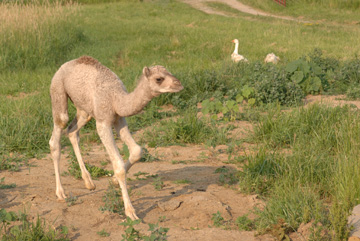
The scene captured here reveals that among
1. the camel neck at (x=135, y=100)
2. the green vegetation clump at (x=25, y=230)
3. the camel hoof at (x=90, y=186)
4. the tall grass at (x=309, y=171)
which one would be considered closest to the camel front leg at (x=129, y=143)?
the camel neck at (x=135, y=100)

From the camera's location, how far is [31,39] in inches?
470

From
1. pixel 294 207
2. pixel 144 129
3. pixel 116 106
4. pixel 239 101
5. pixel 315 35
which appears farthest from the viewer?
pixel 315 35

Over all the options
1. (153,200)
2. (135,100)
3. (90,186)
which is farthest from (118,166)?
(90,186)

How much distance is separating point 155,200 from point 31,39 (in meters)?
8.11

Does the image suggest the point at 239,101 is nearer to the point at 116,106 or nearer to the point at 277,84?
the point at 277,84

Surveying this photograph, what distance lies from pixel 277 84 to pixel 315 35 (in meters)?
8.15

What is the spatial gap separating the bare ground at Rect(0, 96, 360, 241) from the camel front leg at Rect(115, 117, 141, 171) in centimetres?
55

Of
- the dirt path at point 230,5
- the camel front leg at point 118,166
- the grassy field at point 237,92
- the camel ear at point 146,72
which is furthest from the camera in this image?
the dirt path at point 230,5

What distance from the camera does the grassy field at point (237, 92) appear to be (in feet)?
16.0

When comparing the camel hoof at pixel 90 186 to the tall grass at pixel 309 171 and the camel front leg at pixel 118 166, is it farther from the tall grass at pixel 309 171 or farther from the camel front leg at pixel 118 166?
the tall grass at pixel 309 171

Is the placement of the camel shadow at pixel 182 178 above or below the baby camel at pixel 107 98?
below

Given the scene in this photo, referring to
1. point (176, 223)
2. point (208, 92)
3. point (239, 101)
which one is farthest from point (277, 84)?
point (176, 223)

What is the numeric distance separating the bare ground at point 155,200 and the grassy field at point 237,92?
30cm

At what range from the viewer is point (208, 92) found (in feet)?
29.9
